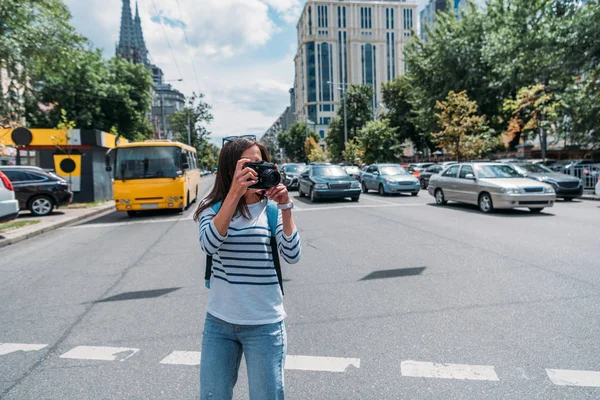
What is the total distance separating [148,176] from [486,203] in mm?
10389

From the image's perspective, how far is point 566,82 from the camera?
25.7 m

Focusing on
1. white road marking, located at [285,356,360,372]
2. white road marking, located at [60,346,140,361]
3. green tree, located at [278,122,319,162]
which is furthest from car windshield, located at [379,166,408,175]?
green tree, located at [278,122,319,162]

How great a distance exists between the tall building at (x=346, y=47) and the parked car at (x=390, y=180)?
317 ft

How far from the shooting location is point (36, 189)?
52.1ft

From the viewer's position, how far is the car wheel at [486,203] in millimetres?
13527

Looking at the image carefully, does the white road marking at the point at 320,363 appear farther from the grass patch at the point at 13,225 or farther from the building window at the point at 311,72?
the building window at the point at 311,72

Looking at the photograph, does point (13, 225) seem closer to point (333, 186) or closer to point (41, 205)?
point (41, 205)

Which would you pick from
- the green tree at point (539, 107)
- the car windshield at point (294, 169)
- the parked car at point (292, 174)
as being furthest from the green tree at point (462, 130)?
the parked car at point (292, 174)

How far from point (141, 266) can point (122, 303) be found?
2097 mm

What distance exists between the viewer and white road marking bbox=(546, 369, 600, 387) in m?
3.10

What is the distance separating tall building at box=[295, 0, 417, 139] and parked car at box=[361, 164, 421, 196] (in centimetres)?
9657

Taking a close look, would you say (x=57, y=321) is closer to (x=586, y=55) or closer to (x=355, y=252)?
(x=355, y=252)

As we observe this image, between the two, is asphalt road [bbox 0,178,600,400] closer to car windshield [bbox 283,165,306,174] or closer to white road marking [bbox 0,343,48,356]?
white road marking [bbox 0,343,48,356]

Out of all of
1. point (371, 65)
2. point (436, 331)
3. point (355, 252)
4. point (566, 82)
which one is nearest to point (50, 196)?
point (355, 252)
